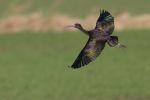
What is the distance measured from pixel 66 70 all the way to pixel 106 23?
64.6 feet

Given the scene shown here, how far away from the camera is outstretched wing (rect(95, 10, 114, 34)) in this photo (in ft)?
15.1

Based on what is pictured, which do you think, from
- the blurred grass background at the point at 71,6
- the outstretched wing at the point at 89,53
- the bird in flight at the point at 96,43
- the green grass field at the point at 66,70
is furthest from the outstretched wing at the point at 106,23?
the blurred grass background at the point at 71,6

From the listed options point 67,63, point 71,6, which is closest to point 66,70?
point 67,63

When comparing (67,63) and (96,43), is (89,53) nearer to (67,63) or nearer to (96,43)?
(96,43)

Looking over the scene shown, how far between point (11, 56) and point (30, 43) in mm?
3479

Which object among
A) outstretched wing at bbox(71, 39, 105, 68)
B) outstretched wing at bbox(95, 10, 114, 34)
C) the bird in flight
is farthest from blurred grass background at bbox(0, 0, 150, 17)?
outstretched wing at bbox(71, 39, 105, 68)

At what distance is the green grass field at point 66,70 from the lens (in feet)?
63.6

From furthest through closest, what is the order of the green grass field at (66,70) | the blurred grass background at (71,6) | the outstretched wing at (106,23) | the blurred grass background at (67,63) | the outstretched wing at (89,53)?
the blurred grass background at (71,6) → the blurred grass background at (67,63) → the green grass field at (66,70) → the outstretched wing at (106,23) → the outstretched wing at (89,53)

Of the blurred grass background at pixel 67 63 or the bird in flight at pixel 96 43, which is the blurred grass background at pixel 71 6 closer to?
the blurred grass background at pixel 67 63

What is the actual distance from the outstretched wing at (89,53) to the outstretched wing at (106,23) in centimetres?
13

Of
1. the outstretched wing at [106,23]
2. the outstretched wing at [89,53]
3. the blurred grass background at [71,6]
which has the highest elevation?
the blurred grass background at [71,6]

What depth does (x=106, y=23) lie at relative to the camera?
4.75 m

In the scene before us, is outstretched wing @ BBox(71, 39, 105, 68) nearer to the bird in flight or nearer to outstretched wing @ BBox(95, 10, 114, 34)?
the bird in flight

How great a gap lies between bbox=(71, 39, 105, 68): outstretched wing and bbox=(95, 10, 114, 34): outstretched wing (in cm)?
13
